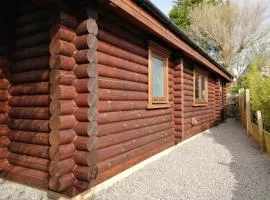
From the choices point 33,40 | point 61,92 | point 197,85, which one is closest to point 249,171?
point 61,92

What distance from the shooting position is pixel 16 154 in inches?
165

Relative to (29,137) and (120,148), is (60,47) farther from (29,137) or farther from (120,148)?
(120,148)

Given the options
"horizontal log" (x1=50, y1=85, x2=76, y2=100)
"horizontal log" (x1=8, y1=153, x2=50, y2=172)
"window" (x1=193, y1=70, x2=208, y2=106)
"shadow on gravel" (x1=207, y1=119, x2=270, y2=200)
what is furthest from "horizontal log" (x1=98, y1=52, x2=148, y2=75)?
"window" (x1=193, y1=70, x2=208, y2=106)

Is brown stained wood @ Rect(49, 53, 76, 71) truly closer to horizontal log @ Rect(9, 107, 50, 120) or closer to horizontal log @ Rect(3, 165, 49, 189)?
horizontal log @ Rect(9, 107, 50, 120)

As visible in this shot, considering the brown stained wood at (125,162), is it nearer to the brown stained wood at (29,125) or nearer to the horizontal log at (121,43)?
the brown stained wood at (29,125)

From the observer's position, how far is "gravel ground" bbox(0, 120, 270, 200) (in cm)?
386

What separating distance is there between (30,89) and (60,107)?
2.81 feet

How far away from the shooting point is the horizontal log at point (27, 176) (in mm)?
3729

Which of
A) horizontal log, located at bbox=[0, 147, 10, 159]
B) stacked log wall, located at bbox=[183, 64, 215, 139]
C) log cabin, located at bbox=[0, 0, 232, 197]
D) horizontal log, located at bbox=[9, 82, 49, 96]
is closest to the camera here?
log cabin, located at bbox=[0, 0, 232, 197]

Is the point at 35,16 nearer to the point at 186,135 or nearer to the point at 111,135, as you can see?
the point at 111,135

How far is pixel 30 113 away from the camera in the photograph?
400cm

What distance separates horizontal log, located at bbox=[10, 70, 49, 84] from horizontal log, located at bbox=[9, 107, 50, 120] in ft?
1.38

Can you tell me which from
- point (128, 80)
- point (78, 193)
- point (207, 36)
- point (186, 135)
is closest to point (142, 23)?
point (128, 80)

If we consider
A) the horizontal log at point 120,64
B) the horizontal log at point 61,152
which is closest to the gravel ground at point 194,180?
the horizontal log at point 61,152
